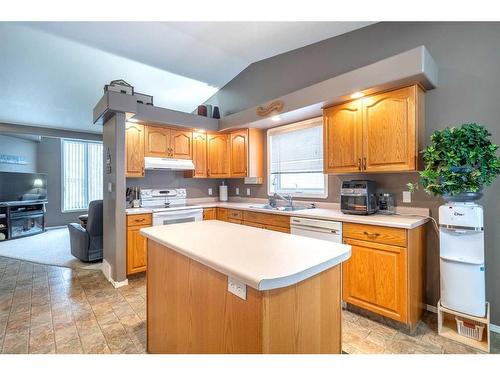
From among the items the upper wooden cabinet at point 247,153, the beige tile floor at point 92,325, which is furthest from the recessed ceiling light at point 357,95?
the beige tile floor at point 92,325

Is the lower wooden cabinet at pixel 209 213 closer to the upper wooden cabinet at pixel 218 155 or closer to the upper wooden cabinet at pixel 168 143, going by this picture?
the upper wooden cabinet at pixel 218 155

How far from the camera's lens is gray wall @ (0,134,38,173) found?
19.1 feet

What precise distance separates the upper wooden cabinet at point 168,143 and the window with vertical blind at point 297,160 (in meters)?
1.35

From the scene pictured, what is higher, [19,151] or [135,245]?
[19,151]

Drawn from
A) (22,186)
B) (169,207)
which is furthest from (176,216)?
(22,186)

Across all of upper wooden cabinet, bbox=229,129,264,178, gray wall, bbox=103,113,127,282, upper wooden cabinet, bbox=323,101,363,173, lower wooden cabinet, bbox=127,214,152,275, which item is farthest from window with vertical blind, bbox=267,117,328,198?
gray wall, bbox=103,113,127,282

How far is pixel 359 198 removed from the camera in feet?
8.46

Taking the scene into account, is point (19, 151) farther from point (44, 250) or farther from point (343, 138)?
point (343, 138)

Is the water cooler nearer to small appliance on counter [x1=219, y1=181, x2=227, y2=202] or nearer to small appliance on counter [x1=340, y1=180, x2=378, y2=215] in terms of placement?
small appliance on counter [x1=340, y1=180, x2=378, y2=215]

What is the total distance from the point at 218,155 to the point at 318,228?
93.5 inches

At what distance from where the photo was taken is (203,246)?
1.35 m

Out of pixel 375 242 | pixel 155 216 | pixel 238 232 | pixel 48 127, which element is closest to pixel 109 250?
pixel 155 216

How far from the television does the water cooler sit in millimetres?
7865
